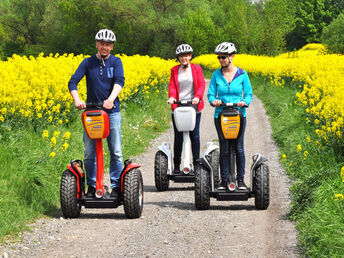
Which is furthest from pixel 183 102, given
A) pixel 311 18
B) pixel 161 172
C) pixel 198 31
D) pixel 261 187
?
pixel 311 18

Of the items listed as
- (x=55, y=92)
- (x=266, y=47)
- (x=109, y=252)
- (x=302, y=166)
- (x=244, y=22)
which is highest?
(x=244, y=22)

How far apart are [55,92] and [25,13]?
57.3 meters

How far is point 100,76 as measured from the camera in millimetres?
6023

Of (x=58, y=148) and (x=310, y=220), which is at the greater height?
(x=58, y=148)

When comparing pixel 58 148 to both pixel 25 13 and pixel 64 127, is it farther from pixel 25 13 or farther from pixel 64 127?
pixel 25 13

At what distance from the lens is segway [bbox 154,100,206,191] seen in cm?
756

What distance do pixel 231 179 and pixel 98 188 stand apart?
1.61m

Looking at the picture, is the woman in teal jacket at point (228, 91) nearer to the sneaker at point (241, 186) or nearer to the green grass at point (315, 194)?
the sneaker at point (241, 186)

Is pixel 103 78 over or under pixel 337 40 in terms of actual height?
under

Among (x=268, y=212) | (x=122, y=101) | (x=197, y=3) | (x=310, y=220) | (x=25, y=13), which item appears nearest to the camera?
(x=310, y=220)

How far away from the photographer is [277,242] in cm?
531

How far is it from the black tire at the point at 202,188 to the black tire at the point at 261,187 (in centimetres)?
57

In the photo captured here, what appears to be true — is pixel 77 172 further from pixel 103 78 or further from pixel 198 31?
pixel 198 31

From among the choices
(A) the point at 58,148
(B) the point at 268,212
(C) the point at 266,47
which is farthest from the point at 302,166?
(C) the point at 266,47
